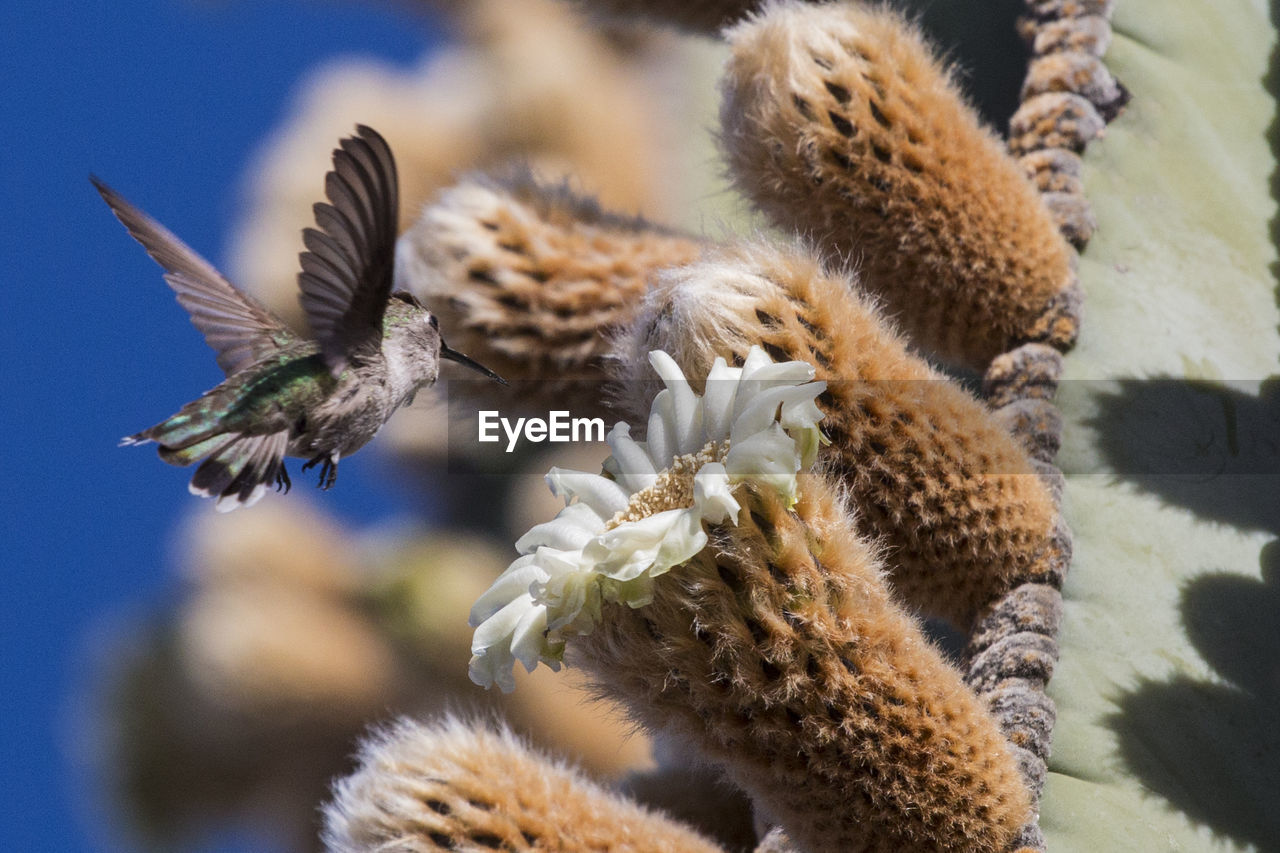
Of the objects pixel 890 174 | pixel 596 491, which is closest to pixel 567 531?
pixel 596 491

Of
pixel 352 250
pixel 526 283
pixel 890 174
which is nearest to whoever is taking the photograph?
pixel 352 250

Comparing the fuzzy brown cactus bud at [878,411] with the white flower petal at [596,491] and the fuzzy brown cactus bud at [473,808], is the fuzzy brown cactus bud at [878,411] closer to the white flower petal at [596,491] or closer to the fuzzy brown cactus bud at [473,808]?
the white flower petal at [596,491]

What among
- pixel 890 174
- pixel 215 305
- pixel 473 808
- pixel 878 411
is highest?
pixel 890 174

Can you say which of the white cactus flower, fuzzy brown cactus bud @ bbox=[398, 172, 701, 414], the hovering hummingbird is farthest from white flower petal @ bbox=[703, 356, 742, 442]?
fuzzy brown cactus bud @ bbox=[398, 172, 701, 414]

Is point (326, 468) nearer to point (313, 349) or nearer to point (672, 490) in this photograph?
point (313, 349)

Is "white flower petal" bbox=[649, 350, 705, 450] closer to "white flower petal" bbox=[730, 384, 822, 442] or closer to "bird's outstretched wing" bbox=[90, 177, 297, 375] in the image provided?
"white flower petal" bbox=[730, 384, 822, 442]

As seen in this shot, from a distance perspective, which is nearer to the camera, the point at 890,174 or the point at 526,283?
the point at 890,174
